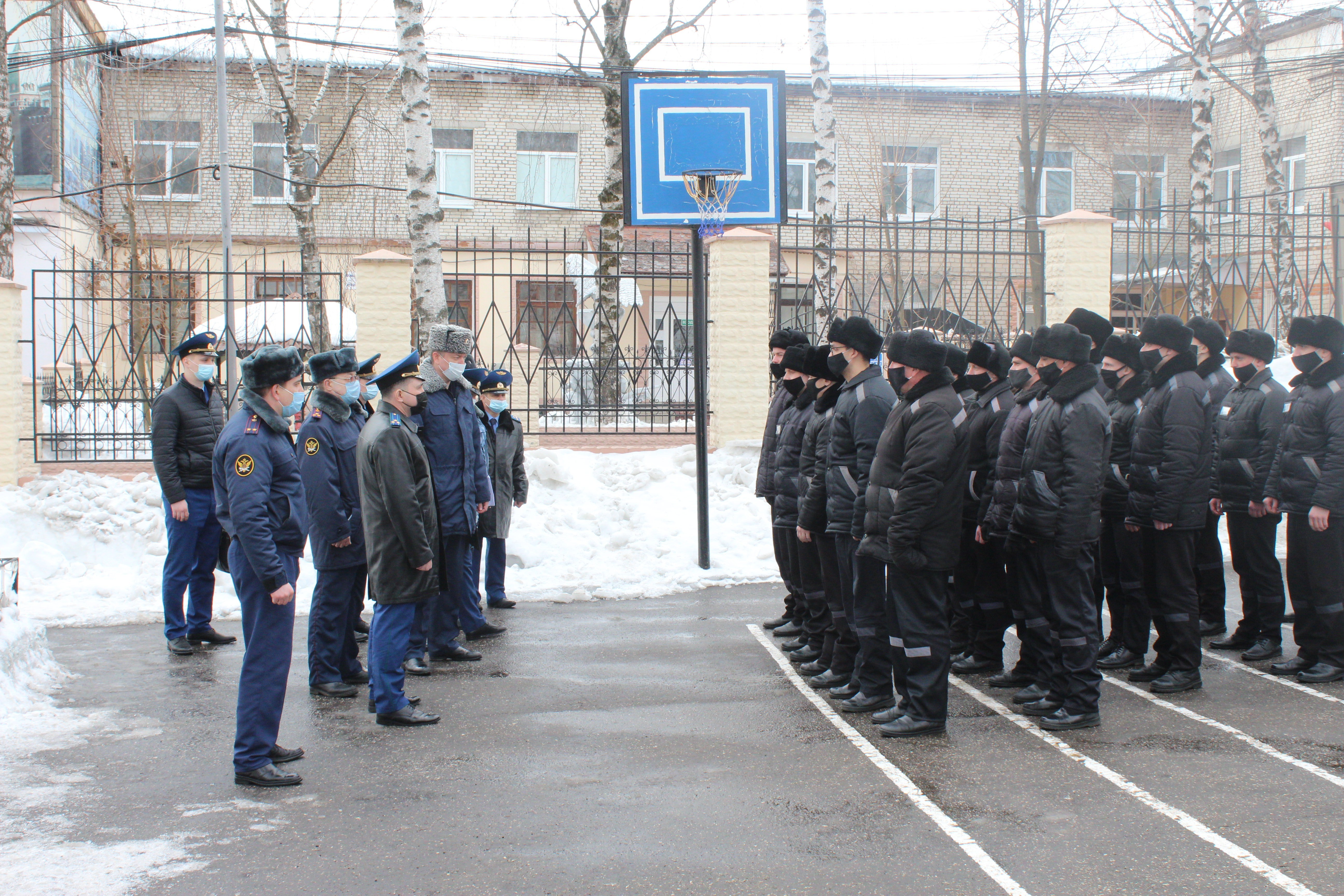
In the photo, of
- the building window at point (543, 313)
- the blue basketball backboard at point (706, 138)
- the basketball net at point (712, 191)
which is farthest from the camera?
the building window at point (543, 313)

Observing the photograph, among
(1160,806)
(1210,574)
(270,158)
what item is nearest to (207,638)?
(1160,806)

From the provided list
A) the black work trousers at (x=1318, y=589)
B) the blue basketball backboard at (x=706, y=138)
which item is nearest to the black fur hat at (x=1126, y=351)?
the black work trousers at (x=1318, y=589)

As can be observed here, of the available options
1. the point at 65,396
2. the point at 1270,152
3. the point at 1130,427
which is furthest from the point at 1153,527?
the point at 1270,152

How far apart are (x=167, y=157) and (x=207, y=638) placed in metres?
15.8

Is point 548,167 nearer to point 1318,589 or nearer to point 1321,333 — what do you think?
point 1321,333

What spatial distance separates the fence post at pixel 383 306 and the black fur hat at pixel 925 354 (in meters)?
6.91

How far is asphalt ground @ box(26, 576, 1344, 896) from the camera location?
3803mm

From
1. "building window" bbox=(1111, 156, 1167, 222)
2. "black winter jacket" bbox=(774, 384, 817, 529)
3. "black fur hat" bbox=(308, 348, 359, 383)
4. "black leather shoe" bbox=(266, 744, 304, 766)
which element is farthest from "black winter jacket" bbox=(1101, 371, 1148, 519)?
"building window" bbox=(1111, 156, 1167, 222)

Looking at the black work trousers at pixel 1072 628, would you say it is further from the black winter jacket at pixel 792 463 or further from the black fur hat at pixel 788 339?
the black fur hat at pixel 788 339

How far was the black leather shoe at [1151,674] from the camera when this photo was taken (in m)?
6.22

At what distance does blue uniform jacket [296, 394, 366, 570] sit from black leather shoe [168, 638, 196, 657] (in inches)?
57.0

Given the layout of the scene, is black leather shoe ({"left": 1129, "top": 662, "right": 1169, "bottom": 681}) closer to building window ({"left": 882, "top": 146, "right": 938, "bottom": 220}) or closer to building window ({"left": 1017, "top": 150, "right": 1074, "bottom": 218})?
building window ({"left": 882, "top": 146, "right": 938, "bottom": 220})

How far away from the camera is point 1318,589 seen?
20.8 feet

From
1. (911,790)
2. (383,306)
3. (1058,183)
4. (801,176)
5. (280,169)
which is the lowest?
(911,790)
